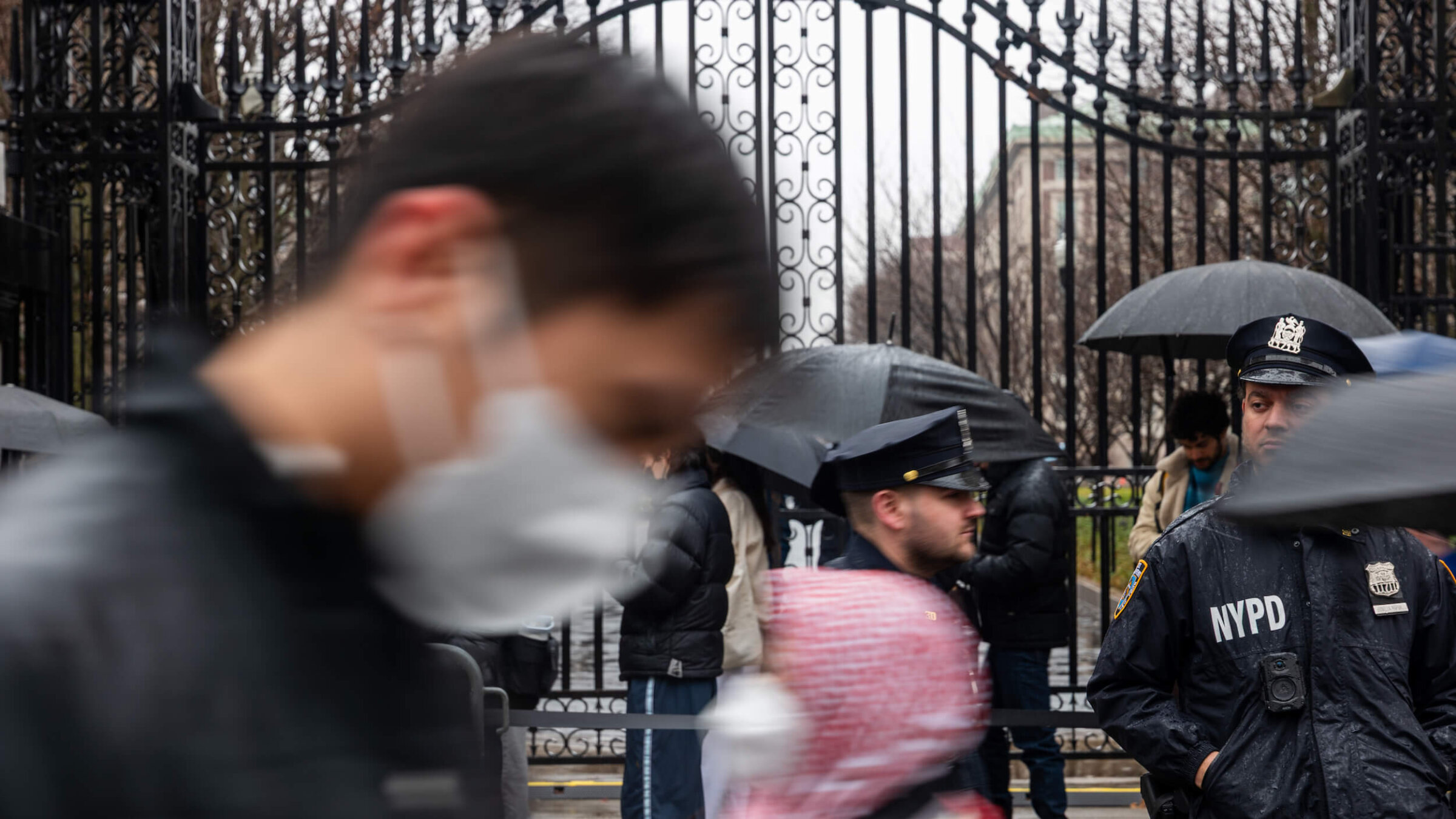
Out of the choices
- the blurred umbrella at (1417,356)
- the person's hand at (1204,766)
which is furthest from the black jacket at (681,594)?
the blurred umbrella at (1417,356)

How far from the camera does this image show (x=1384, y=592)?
3072 mm

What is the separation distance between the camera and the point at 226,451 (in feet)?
2.65

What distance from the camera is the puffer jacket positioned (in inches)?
247

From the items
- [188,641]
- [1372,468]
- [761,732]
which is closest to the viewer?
[188,641]

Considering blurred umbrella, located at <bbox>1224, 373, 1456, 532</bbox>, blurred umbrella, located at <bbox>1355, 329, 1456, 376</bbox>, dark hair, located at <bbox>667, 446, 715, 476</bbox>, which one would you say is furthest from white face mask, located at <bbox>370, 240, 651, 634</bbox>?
Answer: dark hair, located at <bbox>667, 446, 715, 476</bbox>

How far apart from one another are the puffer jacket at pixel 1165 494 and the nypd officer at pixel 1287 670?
294cm

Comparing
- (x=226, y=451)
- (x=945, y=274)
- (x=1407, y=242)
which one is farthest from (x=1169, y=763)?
(x=945, y=274)

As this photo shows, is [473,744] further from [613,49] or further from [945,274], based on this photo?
[945,274]

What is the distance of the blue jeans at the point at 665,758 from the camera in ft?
18.1

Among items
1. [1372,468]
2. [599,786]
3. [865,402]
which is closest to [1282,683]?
[1372,468]

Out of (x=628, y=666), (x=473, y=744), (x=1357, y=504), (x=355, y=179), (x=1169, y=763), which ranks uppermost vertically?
(x=355, y=179)

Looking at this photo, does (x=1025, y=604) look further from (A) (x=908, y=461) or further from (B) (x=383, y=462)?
(B) (x=383, y=462)

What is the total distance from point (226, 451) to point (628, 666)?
498cm

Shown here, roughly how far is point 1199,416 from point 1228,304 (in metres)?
0.51
